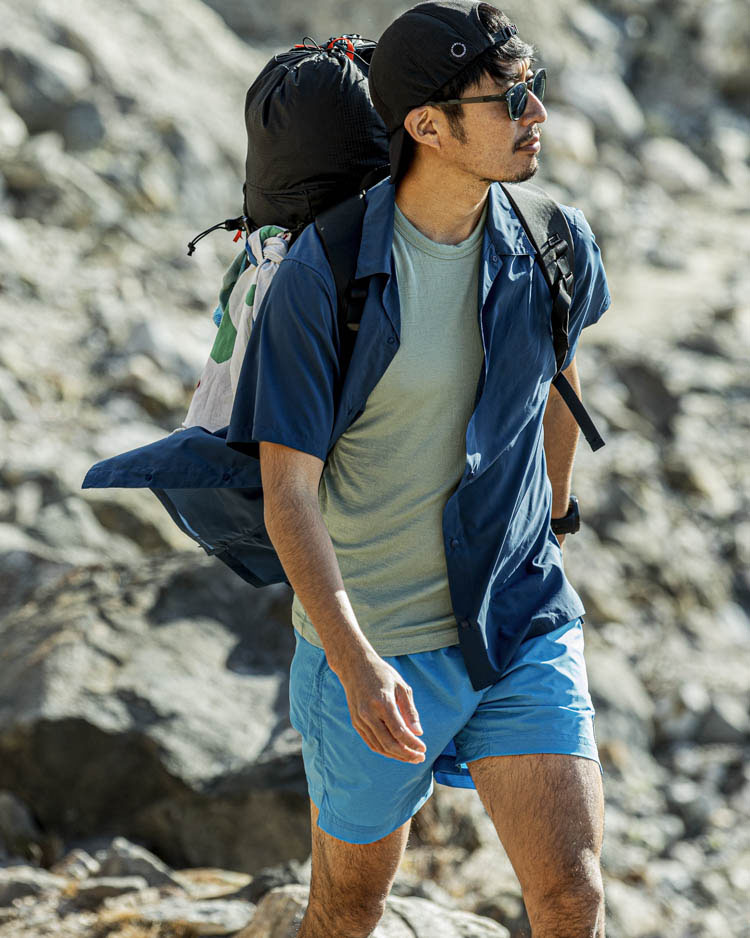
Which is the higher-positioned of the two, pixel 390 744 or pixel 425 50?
pixel 425 50

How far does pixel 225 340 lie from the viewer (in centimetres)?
272

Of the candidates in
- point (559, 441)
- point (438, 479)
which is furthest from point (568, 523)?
point (438, 479)

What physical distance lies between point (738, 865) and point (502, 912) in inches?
95.1

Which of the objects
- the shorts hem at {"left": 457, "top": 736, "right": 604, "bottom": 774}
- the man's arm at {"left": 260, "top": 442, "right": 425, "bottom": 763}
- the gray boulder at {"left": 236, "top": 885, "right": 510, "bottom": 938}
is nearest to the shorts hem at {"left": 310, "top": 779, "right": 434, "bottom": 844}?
the shorts hem at {"left": 457, "top": 736, "right": 604, "bottom": 774}

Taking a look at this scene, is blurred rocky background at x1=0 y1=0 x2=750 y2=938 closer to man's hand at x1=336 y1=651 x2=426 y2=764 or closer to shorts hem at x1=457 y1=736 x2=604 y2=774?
shorts hem at x1=457 y1=736 x2=604 y2=774

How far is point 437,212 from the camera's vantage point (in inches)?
99.1

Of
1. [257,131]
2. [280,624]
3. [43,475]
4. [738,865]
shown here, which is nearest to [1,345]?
[43,475]

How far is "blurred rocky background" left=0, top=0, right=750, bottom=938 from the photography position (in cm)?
455

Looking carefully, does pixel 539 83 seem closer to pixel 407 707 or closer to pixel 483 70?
pixel 483 70

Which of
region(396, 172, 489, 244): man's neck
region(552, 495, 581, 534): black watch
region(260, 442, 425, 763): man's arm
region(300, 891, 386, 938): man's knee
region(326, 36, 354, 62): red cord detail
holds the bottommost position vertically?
region(300, 891, 386, 938): man's knee

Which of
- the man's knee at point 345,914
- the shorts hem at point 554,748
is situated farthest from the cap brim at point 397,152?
the man's knee at point 345,914

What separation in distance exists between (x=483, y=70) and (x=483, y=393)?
667 millimetres

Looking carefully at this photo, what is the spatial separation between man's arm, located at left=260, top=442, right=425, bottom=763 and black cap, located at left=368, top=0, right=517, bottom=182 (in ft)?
2.38

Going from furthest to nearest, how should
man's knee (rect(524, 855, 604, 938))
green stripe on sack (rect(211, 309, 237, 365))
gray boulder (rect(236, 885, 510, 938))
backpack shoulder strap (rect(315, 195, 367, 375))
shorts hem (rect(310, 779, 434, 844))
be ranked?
gray boulder (rect(236, 885, 510, 938)) → green stripe on sack (rect(211, 309, 237, 365)) → shorts hem (rect(310, 779, 434, 844)) → backpack shoulder strap (rect(315, 195, 367, 375)) → man's knee (rect(524, 855, 604, 938))
